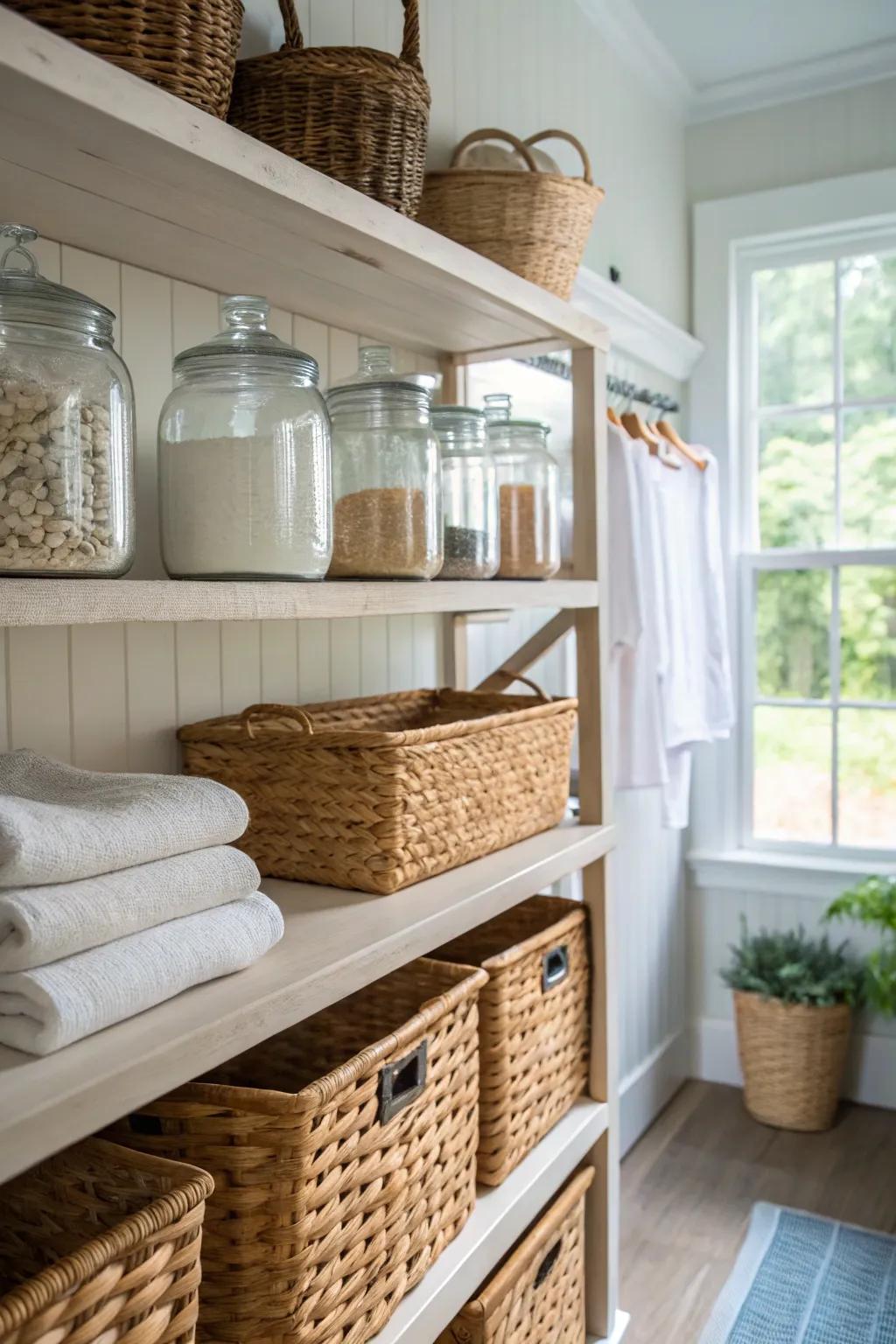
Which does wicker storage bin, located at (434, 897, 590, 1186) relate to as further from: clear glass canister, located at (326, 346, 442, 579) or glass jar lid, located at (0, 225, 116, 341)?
glass jar lid, located at (0, 225, 116, 341)

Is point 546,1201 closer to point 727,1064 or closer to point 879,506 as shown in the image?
point 727,1064

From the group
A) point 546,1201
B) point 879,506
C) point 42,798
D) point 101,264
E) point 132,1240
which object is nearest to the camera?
point 132,1240

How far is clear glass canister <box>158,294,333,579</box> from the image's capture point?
1.06 m

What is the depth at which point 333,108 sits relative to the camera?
119 centimetres

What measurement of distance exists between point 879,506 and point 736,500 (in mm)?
384

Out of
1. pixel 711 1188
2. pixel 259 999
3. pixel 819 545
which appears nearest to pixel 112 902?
pixel 259 999

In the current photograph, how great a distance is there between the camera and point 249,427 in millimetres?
1079

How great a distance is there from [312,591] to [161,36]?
48cm

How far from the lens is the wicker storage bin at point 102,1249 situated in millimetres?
752

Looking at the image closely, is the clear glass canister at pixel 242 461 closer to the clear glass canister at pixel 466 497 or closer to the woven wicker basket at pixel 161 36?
the woven wicker basket at pixel 161 36

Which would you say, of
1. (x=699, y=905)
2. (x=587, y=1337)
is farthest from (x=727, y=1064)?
(x=587, y=1337)

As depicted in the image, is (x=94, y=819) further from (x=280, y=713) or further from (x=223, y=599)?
(x=280, y=713)

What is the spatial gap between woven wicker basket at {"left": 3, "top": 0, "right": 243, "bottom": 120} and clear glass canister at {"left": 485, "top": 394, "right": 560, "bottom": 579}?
0.71 metres

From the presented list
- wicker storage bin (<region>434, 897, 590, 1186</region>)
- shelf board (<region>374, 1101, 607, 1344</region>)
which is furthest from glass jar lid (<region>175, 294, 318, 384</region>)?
Answer: shelf board (<region>374, 1101, 607, 1344</region>)
